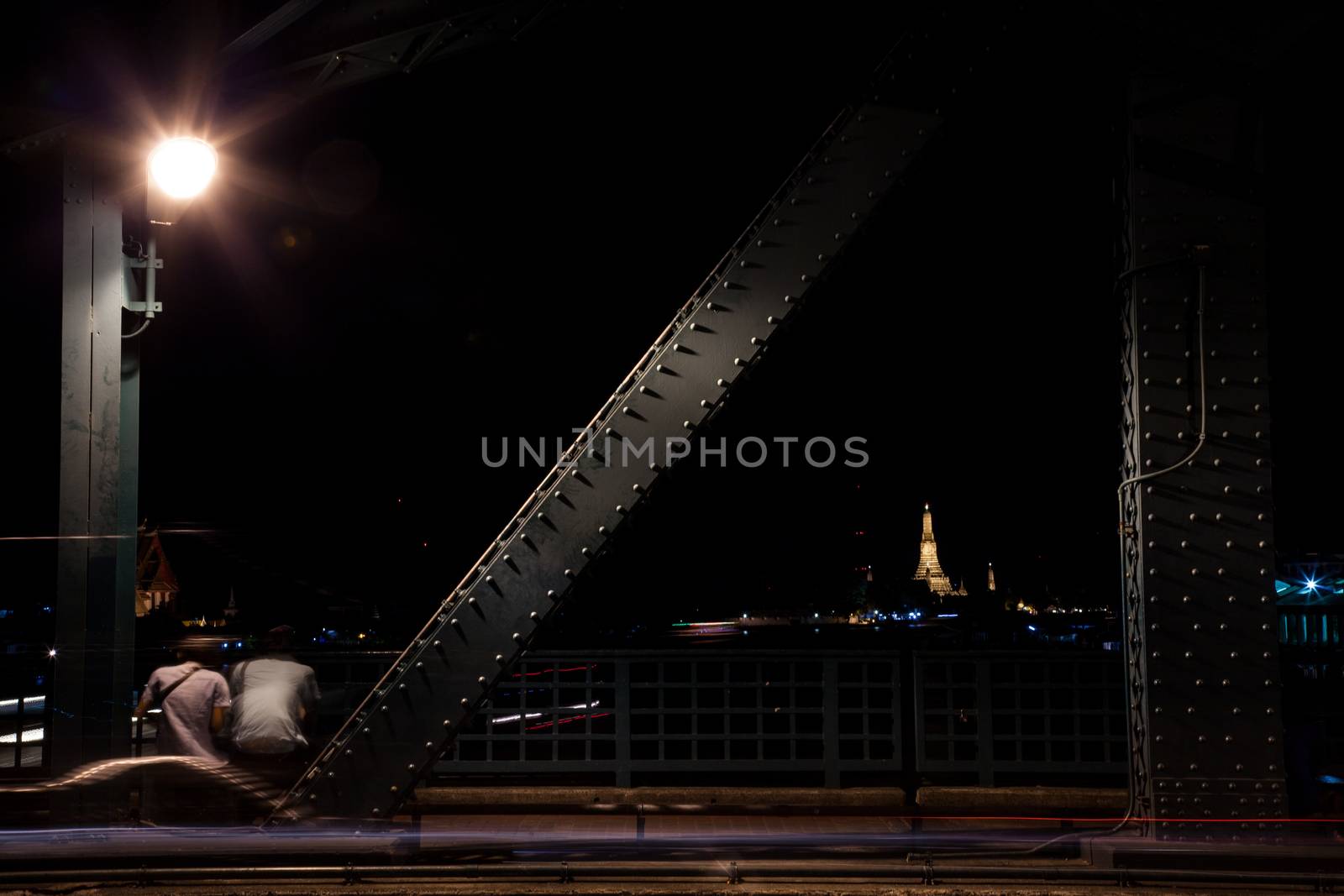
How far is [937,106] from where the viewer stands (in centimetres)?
608

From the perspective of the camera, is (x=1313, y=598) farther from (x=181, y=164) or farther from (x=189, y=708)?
(x=181, y=164)

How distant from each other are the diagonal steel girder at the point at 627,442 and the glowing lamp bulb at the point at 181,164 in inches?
129

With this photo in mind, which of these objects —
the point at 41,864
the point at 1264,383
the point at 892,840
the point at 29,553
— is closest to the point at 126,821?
the point at 41,864

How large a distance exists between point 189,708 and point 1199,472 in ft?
21.7

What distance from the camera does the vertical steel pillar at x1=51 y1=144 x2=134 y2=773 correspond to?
7.07m

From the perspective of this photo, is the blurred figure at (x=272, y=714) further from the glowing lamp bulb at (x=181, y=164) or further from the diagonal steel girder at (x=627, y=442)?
the glowing lamp bulb at (x=181, y=164)

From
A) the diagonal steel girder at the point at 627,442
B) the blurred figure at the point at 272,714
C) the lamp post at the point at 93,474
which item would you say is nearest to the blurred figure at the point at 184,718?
the blurred figure at the point at 272,714

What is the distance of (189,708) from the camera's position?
7.09 meters

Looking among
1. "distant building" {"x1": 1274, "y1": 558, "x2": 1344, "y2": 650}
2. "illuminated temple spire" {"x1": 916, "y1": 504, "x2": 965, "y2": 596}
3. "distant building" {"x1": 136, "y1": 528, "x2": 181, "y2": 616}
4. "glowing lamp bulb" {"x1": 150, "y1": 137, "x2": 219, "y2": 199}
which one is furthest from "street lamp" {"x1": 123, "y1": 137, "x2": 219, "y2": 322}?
"illuminated temple spire" {"x1": 916, "y1": 504, "x2": 965, "y2": 596}

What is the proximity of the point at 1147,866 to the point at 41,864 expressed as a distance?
654 cm

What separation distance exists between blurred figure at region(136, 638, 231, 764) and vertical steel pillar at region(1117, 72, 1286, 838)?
592cm

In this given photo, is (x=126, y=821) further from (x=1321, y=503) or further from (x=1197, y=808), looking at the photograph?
(x=1321, y=503)

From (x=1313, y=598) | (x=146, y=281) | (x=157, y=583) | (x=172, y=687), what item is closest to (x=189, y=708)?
(x=172, y=687)

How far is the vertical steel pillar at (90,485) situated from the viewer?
707cm
